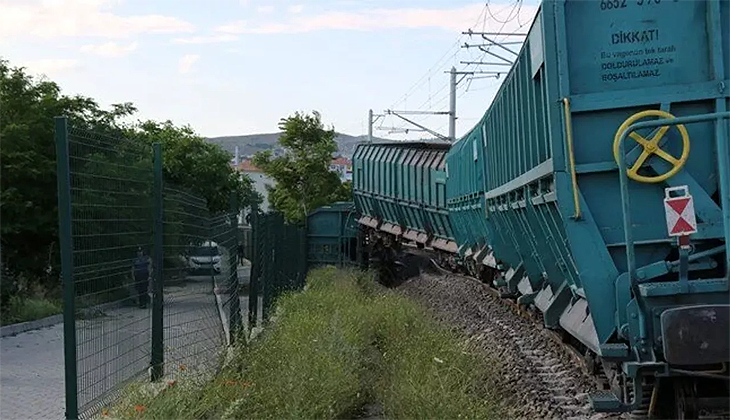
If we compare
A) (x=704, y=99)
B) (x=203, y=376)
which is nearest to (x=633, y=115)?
(x=704, y=99)

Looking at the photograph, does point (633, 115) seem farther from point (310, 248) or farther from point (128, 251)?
point (310, 248)

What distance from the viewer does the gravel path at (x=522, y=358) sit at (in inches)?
326

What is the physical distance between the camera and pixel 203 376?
24.6 ft

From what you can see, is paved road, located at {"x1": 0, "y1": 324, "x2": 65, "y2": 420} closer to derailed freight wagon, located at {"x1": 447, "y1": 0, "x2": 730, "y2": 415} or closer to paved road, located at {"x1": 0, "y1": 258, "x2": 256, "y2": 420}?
paved road, located at {"x1": 0, "y1": 258, "x2": 256, "y2": 420}

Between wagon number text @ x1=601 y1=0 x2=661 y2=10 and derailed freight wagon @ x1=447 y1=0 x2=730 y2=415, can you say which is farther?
wagon number text @ x1=601 y1=0 x2=661 y2=10

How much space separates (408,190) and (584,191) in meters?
18.3

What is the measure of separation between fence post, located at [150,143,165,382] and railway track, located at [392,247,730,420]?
3025 millimetres

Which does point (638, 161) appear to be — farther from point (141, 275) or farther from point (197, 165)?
point (197, 165)

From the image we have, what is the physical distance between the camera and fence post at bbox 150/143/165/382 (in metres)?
7.01

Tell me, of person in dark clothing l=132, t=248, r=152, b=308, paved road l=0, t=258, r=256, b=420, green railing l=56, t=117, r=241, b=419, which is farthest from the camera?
person in dark clothing l=132, t=248, r=152, b=308

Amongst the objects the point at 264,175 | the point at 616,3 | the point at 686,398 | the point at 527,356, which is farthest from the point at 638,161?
the point at 264,175

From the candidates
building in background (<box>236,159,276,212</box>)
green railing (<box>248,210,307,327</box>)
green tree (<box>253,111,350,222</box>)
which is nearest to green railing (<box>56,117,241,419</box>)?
green railing (<box>248,210,307,327</box>)

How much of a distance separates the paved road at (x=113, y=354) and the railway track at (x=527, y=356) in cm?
Answer: 296

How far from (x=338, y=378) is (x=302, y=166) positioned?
3496 cm
